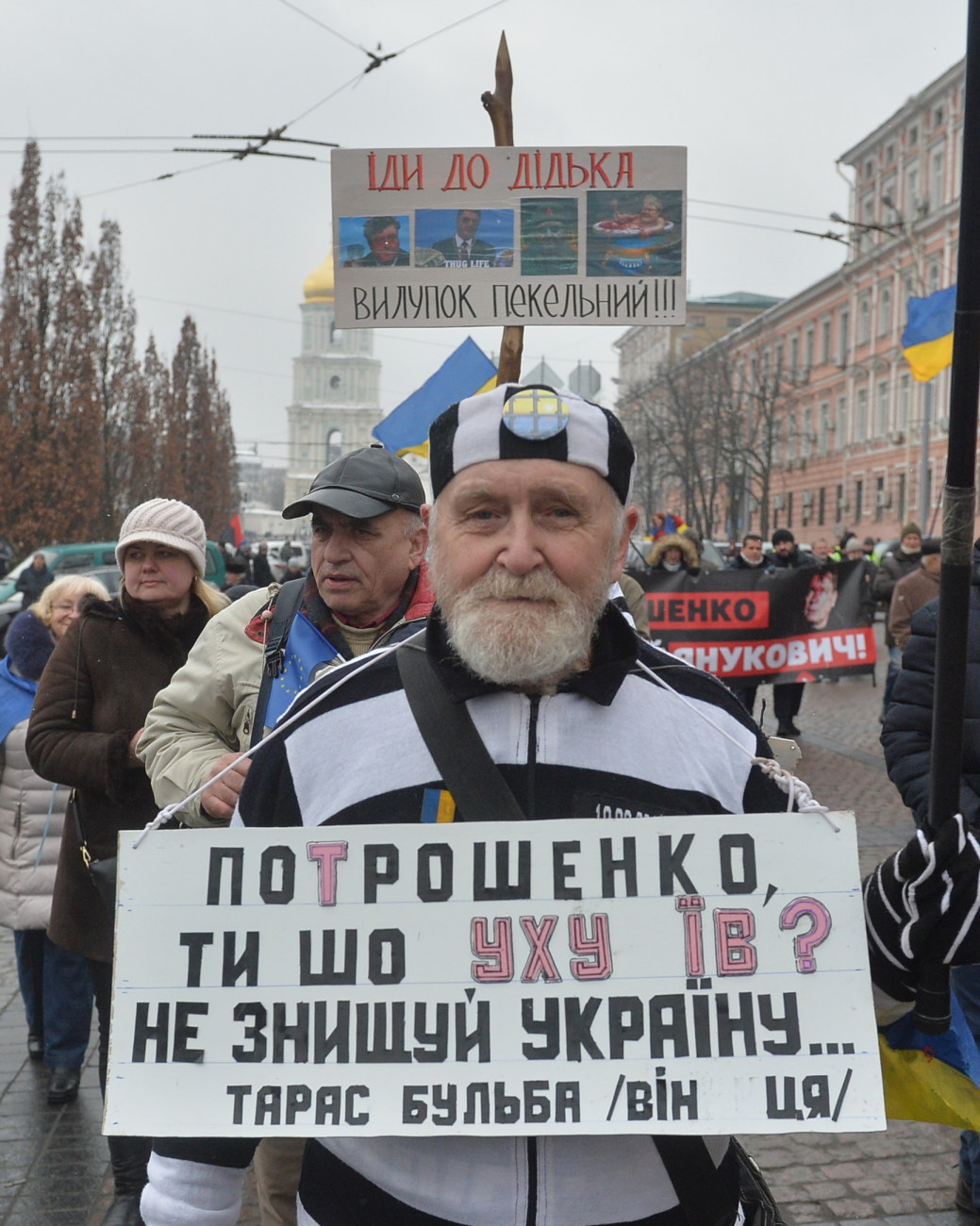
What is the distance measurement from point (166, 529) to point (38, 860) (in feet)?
5.49

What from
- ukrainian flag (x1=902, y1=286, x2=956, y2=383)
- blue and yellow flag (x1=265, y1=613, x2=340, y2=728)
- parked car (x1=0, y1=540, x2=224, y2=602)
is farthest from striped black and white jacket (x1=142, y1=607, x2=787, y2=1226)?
parked car (x1=0, y1=540, x2=224, y2=602)

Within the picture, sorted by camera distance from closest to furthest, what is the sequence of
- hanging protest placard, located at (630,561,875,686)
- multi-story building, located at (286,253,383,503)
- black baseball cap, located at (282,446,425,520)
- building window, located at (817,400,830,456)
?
black baseball cap, located at (282,446,425,520) → hanging protest placard, located at (630,561,875,686) → building window, located at (817,400,830,456) → multi-story building, located at (286,253,383,503)

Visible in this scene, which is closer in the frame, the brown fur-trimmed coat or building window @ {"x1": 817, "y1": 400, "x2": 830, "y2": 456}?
the brown fur-trimmed coat

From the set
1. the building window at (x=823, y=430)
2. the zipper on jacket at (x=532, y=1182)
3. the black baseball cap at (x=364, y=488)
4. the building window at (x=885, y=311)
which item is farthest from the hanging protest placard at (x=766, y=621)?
the building window at (x=823, y=430)

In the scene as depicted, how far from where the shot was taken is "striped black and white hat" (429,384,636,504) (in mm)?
1952

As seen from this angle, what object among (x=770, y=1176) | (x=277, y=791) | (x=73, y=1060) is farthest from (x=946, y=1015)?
(x=73, y=1060)

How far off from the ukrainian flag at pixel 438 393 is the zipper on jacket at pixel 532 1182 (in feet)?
19.8

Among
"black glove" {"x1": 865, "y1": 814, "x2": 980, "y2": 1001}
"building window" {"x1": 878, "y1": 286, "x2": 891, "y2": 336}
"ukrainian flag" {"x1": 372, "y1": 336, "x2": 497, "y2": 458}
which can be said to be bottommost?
"black glove" {"x1": 865, "y1": 814, "x2": 980, "y2": 1001}

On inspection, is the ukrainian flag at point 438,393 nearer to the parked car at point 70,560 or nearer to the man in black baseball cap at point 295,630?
the man in black baseball cap at point 295,630

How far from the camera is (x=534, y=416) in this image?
1948 millimetres

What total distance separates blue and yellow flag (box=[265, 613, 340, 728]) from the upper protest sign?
4.33 feet

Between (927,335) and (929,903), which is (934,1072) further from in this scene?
(927,335)

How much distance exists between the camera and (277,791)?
2.06m

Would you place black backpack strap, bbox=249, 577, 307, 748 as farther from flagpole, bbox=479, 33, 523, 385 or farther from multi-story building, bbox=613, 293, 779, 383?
multi-story building, bbox=613, 293, 779, 383
